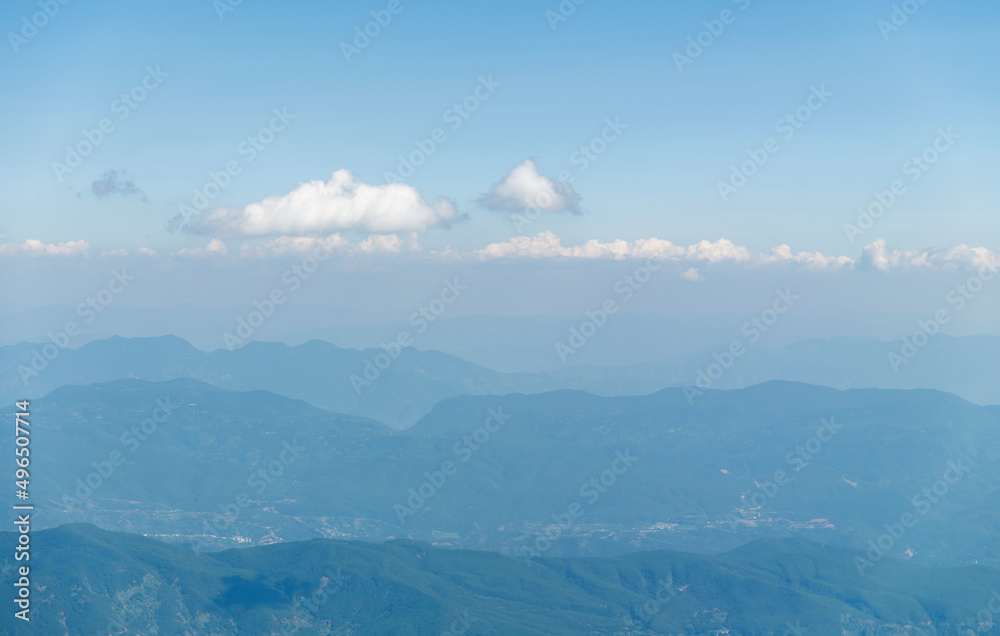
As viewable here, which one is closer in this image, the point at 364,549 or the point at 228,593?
the point at 228,593

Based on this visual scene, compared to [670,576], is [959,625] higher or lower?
lower

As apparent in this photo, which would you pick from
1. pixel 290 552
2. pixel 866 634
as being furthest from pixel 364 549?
pixel 866 634

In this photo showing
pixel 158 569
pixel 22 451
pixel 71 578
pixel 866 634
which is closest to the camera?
pixel 22 451

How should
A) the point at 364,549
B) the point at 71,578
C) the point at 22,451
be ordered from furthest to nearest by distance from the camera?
the point at 364,549
the point at 71,578
the point at 22,451

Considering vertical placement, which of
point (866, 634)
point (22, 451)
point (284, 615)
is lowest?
point (866, 634)

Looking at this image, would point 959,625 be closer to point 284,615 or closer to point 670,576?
point 670,576

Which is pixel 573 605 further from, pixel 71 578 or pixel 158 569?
pixel 71 578
